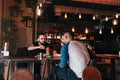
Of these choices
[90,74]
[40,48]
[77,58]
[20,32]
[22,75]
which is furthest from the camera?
[20,32]

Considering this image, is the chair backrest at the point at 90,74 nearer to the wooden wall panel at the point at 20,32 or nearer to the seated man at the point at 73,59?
the seated man at the point at 73,59

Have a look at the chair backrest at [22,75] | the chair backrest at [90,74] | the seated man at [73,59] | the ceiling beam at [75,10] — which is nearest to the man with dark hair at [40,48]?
the seated man at [73,59]

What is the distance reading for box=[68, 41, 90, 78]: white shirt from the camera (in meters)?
4.28

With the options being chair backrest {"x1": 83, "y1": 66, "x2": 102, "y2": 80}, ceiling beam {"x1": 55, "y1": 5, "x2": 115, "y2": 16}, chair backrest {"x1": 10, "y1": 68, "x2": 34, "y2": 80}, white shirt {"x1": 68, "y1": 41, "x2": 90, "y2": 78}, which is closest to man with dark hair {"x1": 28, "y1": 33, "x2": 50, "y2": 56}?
white shirt {"x1": 68, "y1": 41, "x2": 90, "y2": 78}

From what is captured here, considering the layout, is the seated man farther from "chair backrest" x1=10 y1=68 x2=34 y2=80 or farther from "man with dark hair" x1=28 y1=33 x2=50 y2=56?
"man with dark hair" x1=28 y1=33 x2=50 y2=56

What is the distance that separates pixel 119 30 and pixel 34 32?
21.2ft

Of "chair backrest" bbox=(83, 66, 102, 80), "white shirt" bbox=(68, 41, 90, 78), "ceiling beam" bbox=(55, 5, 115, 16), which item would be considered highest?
"ceiling beam" bbox=(55, 5, 115, 16)

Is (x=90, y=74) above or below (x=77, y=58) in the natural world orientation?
below

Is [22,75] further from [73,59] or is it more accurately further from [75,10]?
[75,10]

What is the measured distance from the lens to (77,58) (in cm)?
429

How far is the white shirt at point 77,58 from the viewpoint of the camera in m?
4.28

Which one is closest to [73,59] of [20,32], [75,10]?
[20,32]

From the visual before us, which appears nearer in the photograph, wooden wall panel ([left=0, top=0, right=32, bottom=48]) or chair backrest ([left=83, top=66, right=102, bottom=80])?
chair backrest ([left=83, top=66, right=102, bottom=80])

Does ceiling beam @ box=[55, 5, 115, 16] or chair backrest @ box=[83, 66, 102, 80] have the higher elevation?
ceiling beam @ box=[55, 5, 115, 16]
